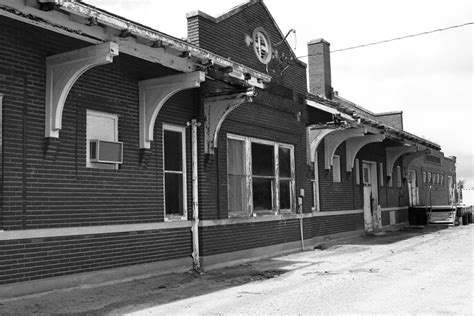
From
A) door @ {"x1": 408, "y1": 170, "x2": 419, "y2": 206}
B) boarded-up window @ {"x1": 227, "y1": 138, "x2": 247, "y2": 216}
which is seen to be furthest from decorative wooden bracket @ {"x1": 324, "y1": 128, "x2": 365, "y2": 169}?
door @ {"x1": 408, "y1": 170, "x2": 419, "y2": 206}

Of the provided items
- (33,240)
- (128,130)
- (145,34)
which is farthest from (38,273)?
(145,34)

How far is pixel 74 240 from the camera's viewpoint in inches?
357

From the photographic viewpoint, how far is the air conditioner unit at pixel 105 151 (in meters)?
9.51

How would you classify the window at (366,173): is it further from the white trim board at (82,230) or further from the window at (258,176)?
the white trim board at (82,230)

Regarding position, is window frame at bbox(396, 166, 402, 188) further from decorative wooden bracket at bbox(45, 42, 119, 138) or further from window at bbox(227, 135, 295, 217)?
decorative wooden bracket at bbox(45, 42, 119, 138)

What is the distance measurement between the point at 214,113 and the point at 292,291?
491 centimetres

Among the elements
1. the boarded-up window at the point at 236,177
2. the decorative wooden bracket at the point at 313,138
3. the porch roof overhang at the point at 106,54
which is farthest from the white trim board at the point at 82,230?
the decorative wooden bracket at the point at 313,138

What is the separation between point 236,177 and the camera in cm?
1391

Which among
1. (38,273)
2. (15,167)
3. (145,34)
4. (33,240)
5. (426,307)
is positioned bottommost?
(426,307)

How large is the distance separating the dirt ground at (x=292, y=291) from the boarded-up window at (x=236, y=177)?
4.91 feet

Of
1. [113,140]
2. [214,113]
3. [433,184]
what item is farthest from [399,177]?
[113,140]

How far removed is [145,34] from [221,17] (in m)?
5.11

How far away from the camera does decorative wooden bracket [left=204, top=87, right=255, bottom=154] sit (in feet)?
40.8

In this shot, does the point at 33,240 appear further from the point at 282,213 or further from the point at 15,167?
the point at 282,213
